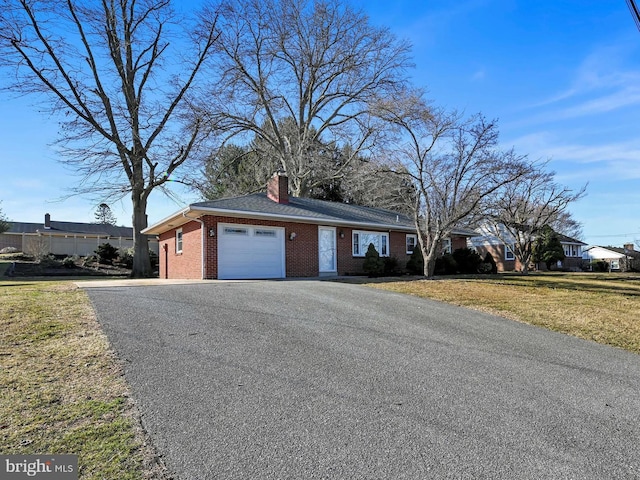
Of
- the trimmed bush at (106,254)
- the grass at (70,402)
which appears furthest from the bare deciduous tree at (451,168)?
the trimmed bush at (106,254)

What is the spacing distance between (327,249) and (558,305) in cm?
907

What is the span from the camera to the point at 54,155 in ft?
64.0

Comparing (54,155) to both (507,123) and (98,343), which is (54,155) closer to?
(98,343)

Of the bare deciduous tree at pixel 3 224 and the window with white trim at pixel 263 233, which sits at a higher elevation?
the bare deciduous tree at pixel 3 224

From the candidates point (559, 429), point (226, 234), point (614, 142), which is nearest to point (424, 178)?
point (614, 142)

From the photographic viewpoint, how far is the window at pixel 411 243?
20.7m

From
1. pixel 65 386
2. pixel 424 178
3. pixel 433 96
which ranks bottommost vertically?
pixel 65 386

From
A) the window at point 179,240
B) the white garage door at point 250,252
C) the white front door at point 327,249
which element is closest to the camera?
the white garage door at point 250,252

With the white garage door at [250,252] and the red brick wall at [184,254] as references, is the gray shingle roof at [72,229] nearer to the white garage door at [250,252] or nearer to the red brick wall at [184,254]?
the red brick wall at [184,254]

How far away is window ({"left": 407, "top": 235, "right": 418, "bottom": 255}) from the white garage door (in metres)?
7.77

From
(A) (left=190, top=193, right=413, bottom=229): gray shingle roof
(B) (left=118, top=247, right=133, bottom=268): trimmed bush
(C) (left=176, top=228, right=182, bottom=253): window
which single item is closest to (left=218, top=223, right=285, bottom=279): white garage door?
(A) (left=190, top=193, right=413, bottom=229): gray shingle roof

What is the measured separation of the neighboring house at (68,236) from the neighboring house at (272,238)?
17.7 m

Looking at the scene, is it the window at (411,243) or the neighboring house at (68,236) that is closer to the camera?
the window at (411,243)

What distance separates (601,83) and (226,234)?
11.6 metres
